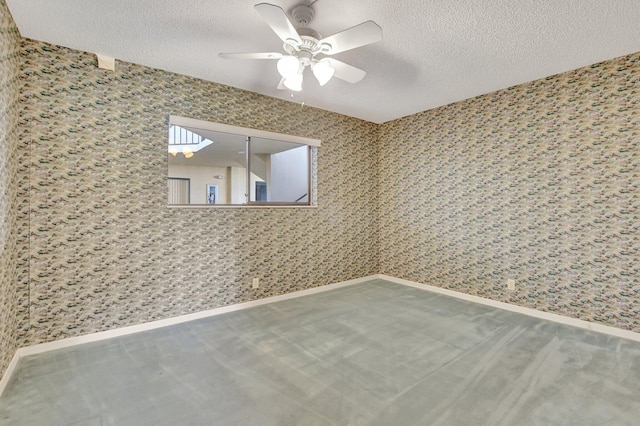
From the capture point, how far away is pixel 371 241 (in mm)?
4906

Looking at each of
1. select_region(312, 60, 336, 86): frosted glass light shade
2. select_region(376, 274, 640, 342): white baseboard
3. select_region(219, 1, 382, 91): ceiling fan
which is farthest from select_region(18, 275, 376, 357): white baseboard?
select_region(312, 60, 336, 86): frosted glass light shade

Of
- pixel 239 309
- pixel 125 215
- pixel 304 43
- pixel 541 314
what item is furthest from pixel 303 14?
pixel 541 314

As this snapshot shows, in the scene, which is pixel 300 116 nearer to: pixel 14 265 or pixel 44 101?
pixel 44 101

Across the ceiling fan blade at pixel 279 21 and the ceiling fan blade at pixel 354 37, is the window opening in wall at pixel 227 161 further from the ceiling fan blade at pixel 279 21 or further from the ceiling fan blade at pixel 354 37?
the ceiling fan blade at pixel 354 37

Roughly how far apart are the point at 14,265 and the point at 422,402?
3069 mm

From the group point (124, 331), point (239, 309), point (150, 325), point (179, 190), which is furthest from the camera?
point (239, 309)

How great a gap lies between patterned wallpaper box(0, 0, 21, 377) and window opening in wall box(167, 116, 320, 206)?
1.12 metres

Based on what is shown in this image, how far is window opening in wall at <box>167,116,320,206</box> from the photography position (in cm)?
319

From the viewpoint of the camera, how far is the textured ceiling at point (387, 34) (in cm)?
205

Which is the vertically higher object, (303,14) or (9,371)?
(303,14)

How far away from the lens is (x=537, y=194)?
3.27m

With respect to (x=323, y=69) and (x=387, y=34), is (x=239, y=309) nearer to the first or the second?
(x=323, y=69)

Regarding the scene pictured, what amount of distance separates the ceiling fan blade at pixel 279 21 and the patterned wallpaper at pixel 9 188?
1.79 metres

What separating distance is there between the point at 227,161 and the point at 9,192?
73.3 inches
